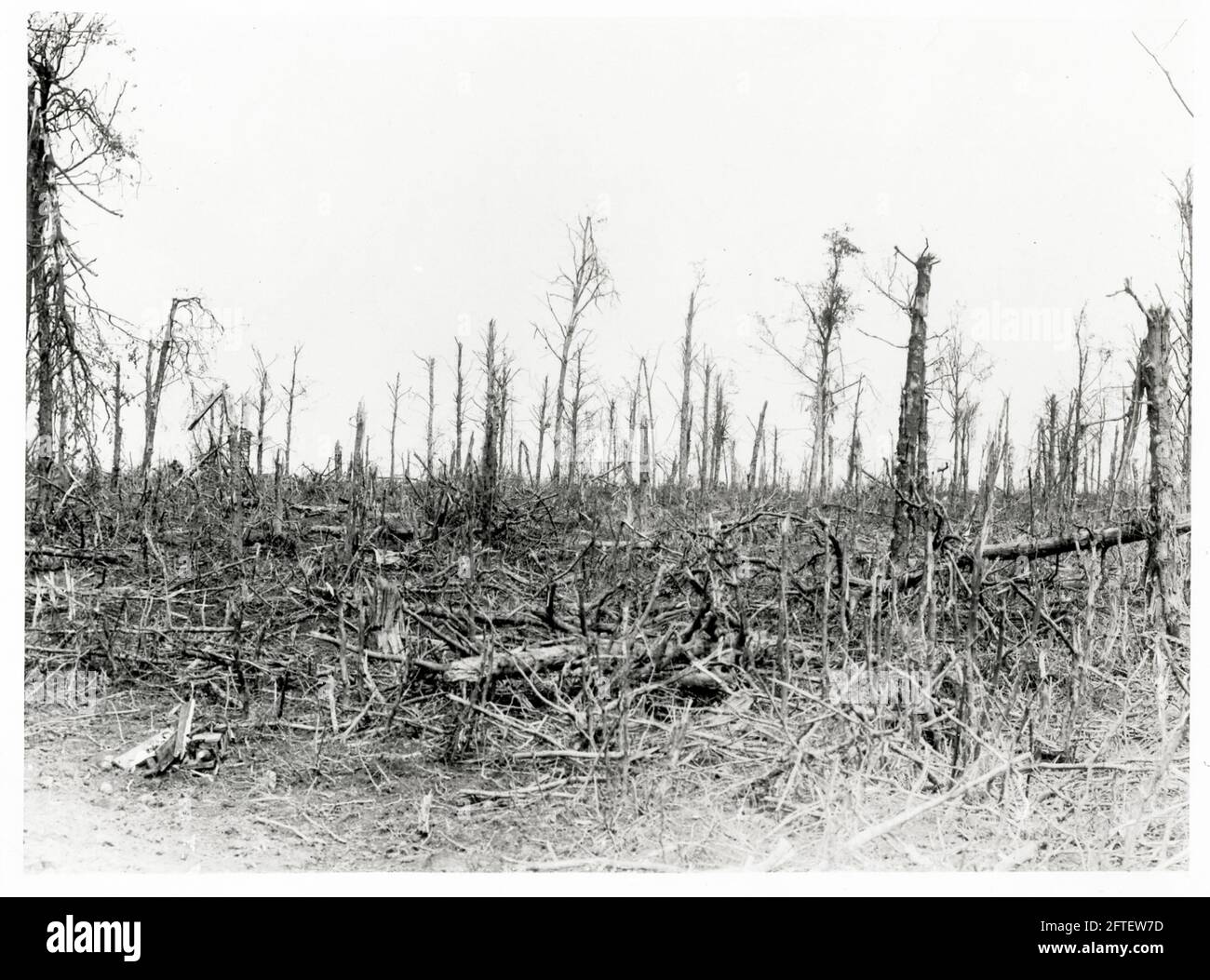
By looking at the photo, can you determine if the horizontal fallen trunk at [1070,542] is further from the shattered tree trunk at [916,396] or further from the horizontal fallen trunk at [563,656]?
the horizontal fallen trunk at [563,656]

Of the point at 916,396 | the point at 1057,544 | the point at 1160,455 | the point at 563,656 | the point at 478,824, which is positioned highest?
the point at 916,396

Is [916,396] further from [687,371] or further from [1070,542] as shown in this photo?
[687,371]

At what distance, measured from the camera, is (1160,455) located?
20.5 ft

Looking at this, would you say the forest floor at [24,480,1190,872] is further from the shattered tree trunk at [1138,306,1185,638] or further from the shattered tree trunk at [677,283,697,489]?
the shattered tree trunk at [677,283,697,489]

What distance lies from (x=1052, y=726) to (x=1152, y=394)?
2.77 meters

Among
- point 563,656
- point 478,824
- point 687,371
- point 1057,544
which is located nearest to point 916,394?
point 1057,544

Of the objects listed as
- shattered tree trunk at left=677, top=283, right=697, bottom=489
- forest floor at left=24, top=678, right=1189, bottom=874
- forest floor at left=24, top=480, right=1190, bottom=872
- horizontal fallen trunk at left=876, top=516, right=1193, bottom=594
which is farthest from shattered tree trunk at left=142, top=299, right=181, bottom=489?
shattered tree trunk at left=677, top=283, right=697, bottom=489
